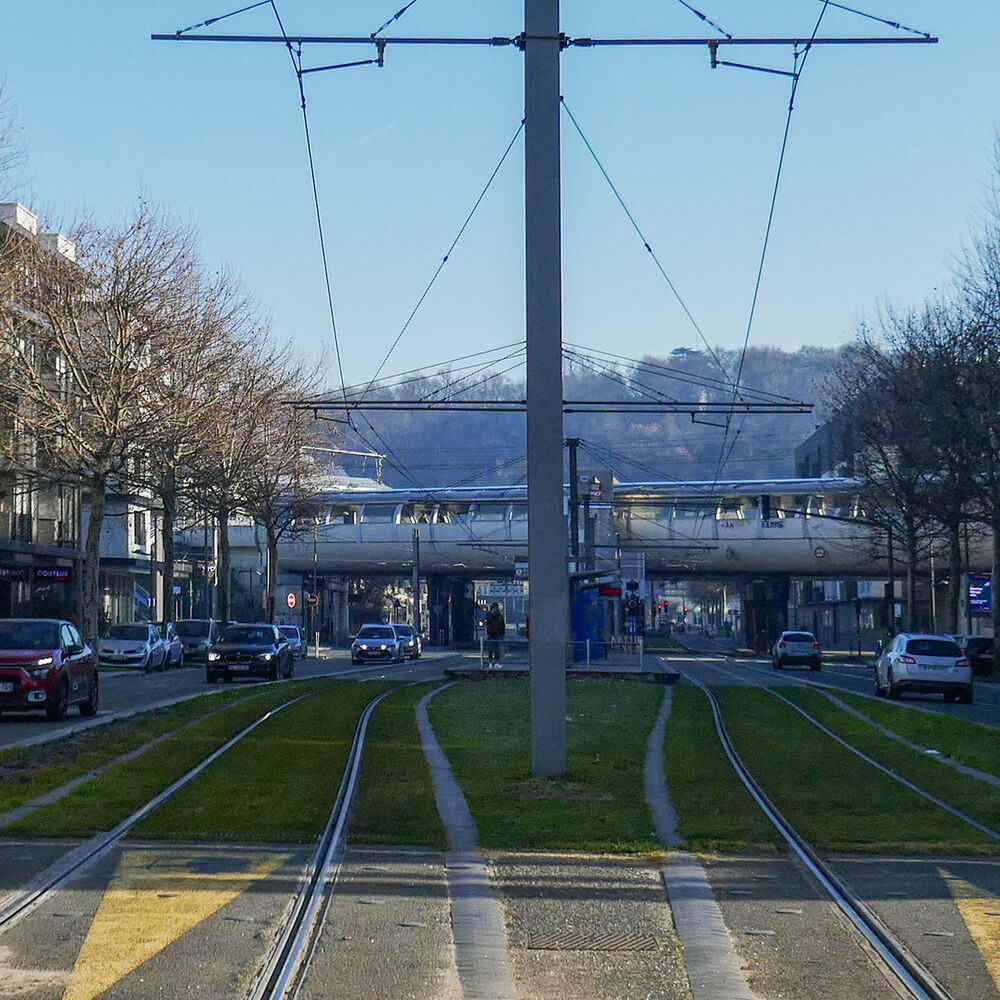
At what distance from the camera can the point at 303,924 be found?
7996 mm

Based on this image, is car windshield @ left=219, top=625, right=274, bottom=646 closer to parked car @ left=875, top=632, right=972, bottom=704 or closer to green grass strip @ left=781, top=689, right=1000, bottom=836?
parked car @ left=875, top=632, right=972, bottom=704

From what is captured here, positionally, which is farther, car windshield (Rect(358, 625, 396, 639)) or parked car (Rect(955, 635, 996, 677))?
car windshield (Rect(358, 625, 396, 639))

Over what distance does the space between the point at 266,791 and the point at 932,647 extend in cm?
2645

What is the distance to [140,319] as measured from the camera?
4159 cm

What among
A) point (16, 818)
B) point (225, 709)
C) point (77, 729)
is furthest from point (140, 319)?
point (16, 818)

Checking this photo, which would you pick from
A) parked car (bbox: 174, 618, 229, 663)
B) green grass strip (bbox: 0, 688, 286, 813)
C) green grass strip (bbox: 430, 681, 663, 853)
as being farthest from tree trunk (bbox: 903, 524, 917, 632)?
green grass strip (bbox: 0, 688, 286, 813)

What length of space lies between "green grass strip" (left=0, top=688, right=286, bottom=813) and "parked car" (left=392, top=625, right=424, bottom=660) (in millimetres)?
40394

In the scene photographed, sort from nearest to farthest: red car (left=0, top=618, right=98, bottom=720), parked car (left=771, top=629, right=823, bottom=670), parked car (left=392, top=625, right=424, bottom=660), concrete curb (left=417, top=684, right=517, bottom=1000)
Answer: concrete curb (left=417, top=684, right=517, bottom=1000) < red car (left=0, top=618, right=98, bottom=720) < parked car (left=771, top=629, right=823, bottom=670) < parked car (left=392, top=625, right=424, bottom=660)

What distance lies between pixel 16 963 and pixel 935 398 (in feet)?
122

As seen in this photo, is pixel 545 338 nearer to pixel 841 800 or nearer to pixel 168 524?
pixel 841 800

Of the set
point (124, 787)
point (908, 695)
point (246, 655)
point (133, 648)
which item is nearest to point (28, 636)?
point (124, 787)

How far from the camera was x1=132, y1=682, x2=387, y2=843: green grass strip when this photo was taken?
11.5 m

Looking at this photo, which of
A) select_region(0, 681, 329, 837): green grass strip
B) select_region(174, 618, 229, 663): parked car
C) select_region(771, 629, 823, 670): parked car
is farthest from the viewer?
select_region(771, 629, 823, 670): parked car

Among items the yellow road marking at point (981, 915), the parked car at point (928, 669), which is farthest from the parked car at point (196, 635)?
the yellow road marking at point (981, 915)
